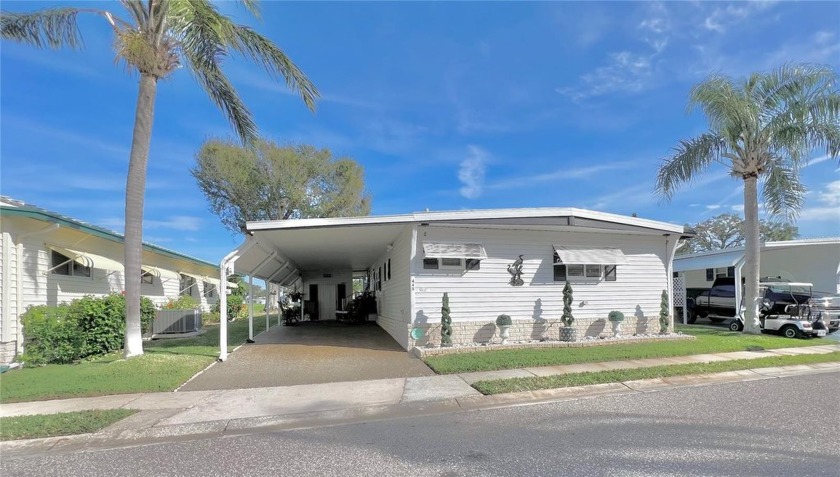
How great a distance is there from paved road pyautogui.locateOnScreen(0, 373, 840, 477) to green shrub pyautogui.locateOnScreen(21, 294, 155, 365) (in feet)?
20.2

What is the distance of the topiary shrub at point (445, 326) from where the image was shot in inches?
396

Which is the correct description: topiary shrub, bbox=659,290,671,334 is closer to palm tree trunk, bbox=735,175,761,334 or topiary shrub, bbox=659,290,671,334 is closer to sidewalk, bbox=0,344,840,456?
palm tree trunk, bbox=735,175,761,334

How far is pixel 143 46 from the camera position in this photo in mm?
9117

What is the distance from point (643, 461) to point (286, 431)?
12.3 ft

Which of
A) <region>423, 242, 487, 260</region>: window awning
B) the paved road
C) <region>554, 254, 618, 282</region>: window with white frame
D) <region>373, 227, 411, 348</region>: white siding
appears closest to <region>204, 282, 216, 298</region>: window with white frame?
<region>373, 227, 411, 348</region>: white siding

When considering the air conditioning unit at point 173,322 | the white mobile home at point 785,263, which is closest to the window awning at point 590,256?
the white mobile home at point 785,263

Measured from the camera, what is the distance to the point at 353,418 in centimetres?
571

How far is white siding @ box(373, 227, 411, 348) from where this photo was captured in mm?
11067

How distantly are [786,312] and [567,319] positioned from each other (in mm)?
7785

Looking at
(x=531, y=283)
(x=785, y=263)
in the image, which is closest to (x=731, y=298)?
(x=785, y=263)

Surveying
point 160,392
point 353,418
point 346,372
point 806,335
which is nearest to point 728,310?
point 806,335

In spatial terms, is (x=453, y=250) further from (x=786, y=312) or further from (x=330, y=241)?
(x=786, y=312)

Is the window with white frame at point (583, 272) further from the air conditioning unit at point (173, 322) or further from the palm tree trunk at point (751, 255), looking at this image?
the air conditioning unit at point (173, 322)

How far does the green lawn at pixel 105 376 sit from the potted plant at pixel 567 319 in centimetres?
810
